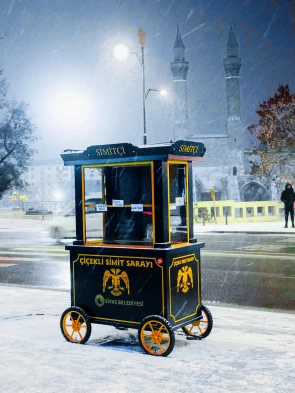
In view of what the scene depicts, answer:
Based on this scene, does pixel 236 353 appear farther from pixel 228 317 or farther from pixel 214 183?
pixel 214 183

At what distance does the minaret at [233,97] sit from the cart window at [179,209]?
90255 millimetres

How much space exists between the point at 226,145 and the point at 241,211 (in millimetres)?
64771

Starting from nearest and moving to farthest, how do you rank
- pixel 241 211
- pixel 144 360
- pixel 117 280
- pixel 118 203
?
pixel 144 360, pixel 117 280, pixel 118 203, pixel 241 211

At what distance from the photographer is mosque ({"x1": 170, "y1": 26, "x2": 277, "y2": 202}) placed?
92.4 m

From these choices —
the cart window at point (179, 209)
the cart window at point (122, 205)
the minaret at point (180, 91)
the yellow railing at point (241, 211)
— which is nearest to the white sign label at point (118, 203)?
the cart window at point (122, 205)

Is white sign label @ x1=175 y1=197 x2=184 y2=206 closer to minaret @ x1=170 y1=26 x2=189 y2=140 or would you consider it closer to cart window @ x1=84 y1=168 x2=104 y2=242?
cart window @ x1=84 y1=168 x2=104 y2=242

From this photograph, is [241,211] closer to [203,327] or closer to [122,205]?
[203,327]

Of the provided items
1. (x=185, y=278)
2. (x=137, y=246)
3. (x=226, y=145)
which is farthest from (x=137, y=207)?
(x=226, y=145)

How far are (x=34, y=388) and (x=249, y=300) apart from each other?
213 inches

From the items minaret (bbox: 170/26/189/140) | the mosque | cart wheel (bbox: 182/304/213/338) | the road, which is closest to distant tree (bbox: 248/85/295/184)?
the road

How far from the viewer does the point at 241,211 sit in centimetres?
3180

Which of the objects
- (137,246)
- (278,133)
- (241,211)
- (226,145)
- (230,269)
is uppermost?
(226,145)

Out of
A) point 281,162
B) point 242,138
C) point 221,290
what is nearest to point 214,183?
point 242,138

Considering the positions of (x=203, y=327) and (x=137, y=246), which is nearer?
(x=137, y=246)
